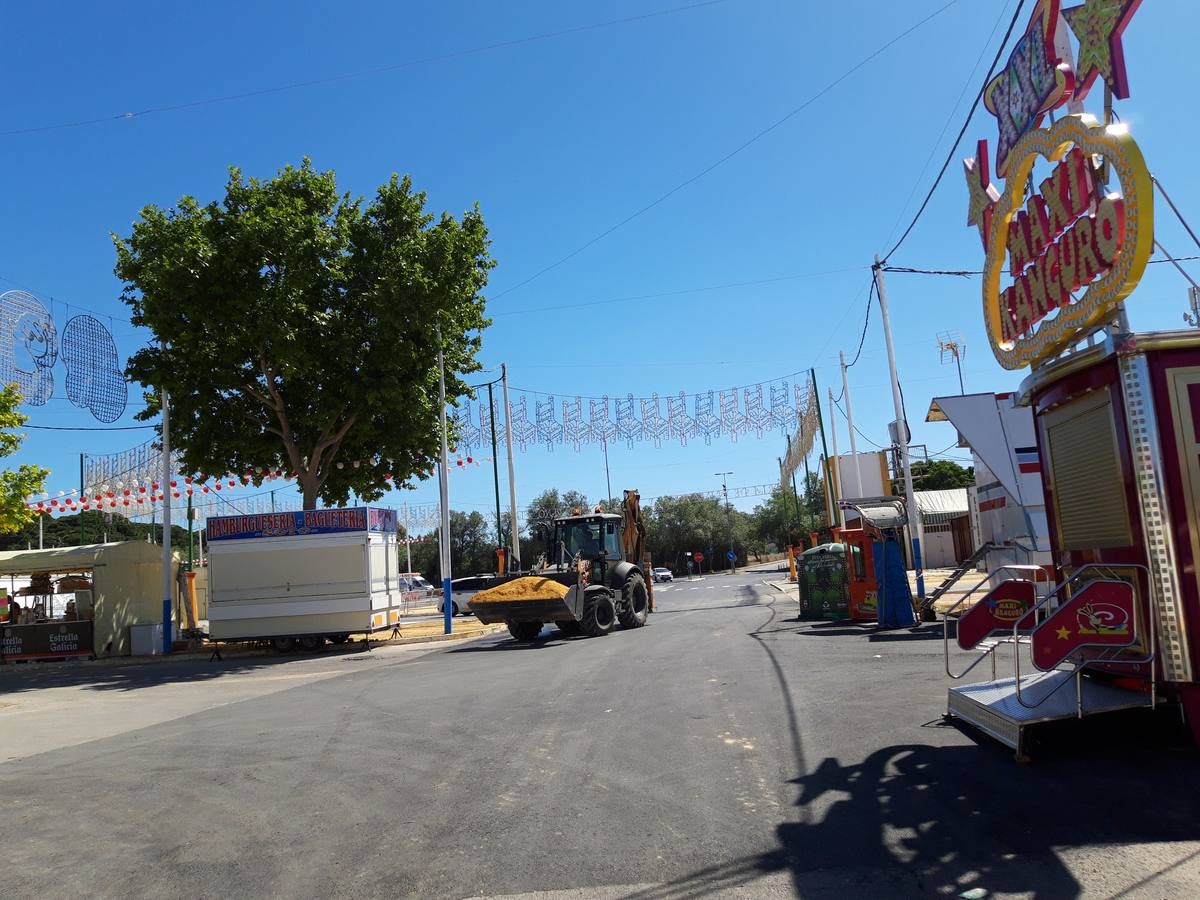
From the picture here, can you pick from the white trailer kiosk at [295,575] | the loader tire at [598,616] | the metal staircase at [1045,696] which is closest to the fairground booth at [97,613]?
the white trailer kiosk at [295,575]

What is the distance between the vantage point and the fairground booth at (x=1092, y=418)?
5816 mm

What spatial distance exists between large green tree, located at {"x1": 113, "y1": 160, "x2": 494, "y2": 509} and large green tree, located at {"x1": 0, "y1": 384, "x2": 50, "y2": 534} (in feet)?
10.3

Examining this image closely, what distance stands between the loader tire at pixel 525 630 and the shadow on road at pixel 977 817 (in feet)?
42.2

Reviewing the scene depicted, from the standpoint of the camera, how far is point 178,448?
882 inches

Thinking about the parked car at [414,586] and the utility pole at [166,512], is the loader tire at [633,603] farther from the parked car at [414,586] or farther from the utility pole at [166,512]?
the parked car at [414,586]

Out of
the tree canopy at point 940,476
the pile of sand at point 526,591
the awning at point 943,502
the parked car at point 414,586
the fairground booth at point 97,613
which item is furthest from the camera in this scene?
the tree canopy at point 940,476

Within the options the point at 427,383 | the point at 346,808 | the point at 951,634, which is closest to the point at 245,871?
the point at 346,808

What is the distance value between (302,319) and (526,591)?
8.30 metres

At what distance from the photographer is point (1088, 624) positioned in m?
5.95

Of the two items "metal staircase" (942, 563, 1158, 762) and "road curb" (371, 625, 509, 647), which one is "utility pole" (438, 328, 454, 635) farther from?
"metal staircase" (942, 563, 1158, 762)

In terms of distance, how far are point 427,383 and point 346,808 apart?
17251 millimetres

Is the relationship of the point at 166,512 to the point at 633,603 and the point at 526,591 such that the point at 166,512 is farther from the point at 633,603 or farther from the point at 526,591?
the point at 633,603

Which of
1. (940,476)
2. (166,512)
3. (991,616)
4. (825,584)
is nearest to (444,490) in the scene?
(166,512)

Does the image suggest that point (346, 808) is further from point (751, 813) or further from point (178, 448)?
point (178, 448)
